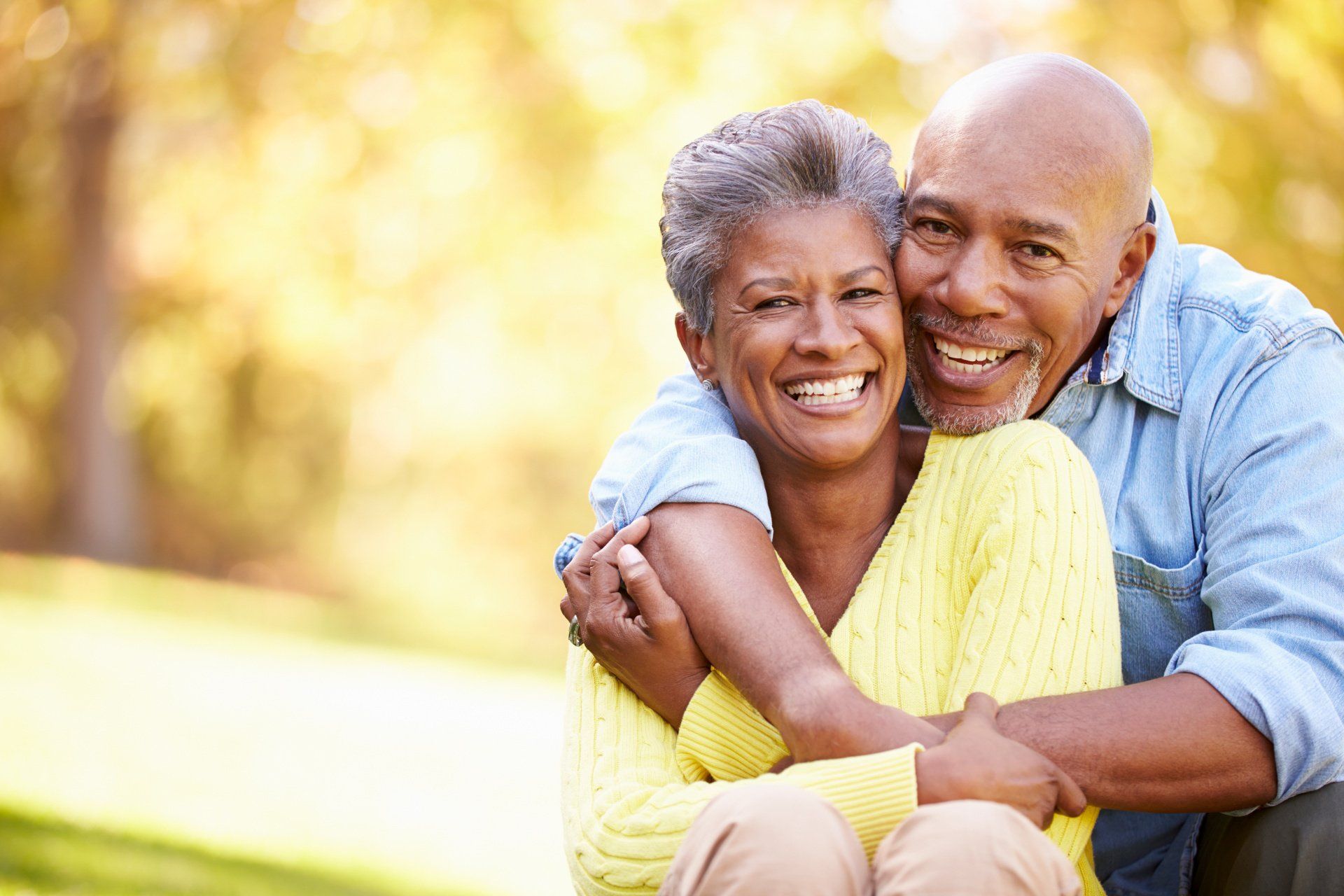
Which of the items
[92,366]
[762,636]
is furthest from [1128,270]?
[92,366]

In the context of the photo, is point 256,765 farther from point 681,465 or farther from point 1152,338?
point 1152,338

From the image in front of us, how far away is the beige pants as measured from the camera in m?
1.95

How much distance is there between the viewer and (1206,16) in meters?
8.71

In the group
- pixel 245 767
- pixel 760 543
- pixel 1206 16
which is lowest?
pixel 760 543

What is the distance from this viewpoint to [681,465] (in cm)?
277

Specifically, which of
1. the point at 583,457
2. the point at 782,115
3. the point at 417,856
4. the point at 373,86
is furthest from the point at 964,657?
the point at 583,457

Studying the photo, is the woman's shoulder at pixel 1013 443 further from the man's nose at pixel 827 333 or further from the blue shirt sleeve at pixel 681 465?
the blue shirt sleeve at pixel 681 465

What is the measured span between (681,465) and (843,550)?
0.45 m

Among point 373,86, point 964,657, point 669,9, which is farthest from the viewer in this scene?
point 373,86

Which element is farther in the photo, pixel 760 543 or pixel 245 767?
pixel 245 767

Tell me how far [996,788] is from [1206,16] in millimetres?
7878

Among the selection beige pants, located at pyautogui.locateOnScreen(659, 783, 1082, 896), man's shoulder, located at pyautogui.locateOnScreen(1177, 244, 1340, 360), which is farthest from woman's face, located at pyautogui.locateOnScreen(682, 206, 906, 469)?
beige pants, located at pyautogui.locateOnScreen(659, 783, 1082, 896)

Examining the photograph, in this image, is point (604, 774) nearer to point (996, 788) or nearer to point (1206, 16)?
point (996, 788)

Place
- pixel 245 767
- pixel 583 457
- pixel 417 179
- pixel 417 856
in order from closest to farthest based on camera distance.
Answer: pixel 417 856, pixel 245 767, pixel 417 179, pixel 583 457
